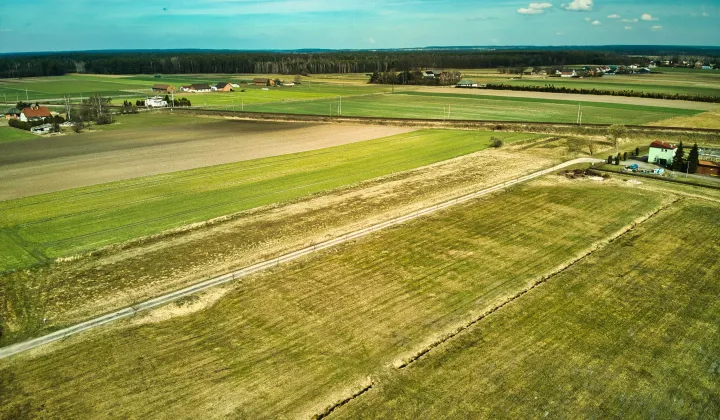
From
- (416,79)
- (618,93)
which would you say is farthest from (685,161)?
(416,79)

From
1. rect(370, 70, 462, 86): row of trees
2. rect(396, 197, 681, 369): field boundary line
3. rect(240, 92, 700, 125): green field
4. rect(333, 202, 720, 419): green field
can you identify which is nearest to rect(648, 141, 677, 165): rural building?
rect(396, 197, 681, 369): field boundary line

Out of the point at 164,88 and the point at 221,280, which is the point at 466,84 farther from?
the point at 221,280

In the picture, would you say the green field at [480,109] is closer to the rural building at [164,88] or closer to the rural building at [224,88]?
the rural building at [224,88]

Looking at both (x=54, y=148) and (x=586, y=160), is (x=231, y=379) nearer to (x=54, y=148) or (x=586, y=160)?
(x=586, y=160)

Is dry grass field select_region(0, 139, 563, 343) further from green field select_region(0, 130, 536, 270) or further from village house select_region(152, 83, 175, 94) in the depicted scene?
village house select_region(152, 83, 175, 94)

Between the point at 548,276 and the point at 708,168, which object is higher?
the point at 708,168

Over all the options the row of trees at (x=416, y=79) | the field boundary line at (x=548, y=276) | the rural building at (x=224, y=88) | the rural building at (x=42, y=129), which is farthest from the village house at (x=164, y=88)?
the field boundary line at (x=548, y=276)

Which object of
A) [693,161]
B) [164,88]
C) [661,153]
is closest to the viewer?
[693,161]
